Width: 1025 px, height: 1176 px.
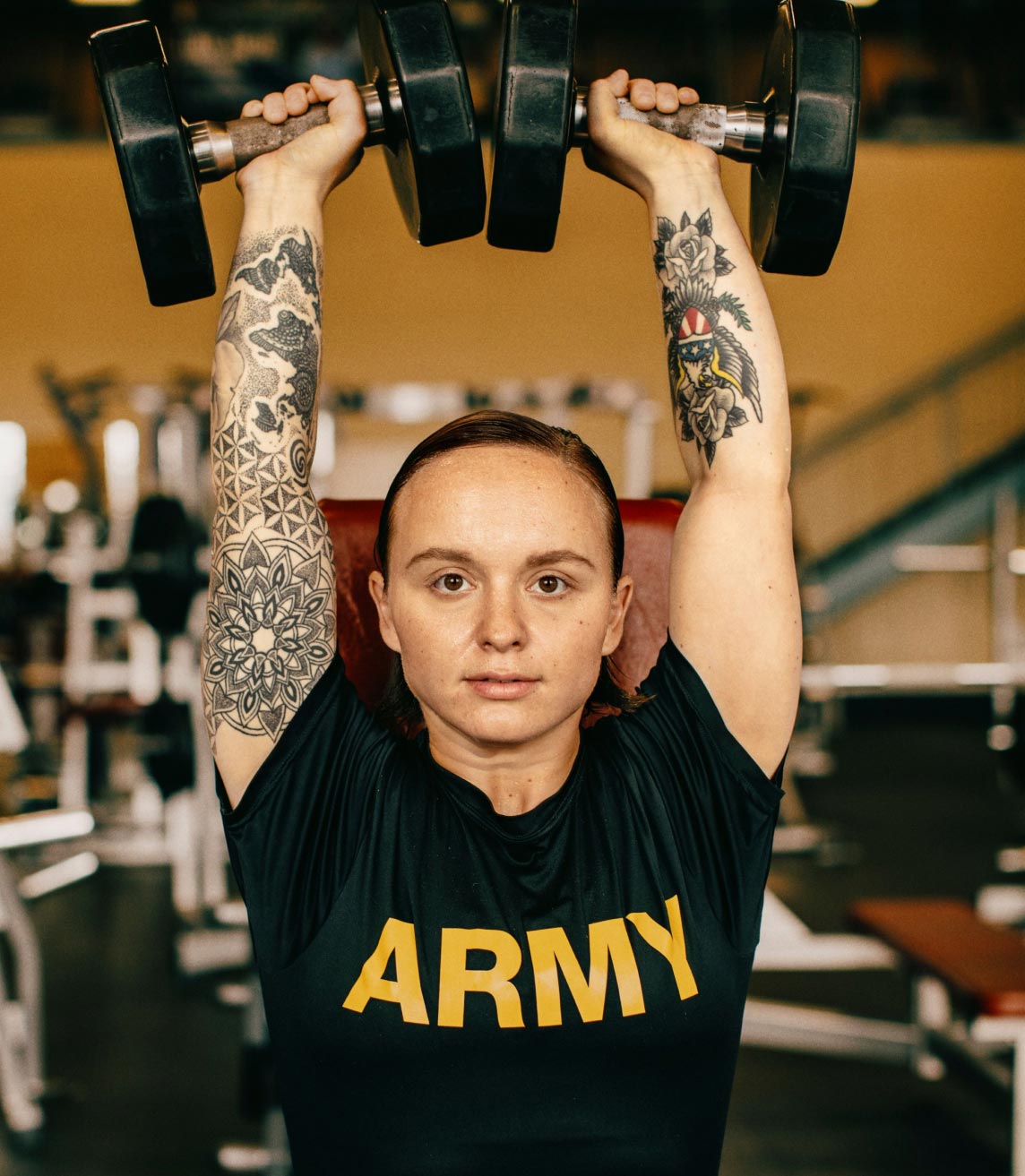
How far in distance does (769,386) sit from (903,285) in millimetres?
6722

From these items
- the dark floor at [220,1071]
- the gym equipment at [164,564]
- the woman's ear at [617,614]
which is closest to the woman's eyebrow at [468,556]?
the woman's ear at [617,614]

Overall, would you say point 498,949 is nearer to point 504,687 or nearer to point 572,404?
point 504,687

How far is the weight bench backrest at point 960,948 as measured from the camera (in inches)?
69.7

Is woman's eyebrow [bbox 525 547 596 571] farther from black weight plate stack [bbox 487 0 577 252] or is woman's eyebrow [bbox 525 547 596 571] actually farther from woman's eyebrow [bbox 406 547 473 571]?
black weight plate stack [bbox 487 0 577 252]

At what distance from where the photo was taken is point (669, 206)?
1.01 metres

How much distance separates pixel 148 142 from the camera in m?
0.92

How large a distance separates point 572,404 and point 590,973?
2.72 metres

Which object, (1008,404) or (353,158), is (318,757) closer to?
(353,158)

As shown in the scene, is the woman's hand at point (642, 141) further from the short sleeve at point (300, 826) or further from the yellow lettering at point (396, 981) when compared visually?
the yellow lettering at point (396, 981)

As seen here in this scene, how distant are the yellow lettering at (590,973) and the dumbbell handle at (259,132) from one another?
0.67 m

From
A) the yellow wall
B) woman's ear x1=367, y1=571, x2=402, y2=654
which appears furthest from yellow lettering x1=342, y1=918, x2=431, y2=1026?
the yellow wall

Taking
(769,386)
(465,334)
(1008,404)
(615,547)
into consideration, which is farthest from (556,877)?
(1008,404)

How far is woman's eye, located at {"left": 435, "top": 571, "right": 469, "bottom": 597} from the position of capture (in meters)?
0.92

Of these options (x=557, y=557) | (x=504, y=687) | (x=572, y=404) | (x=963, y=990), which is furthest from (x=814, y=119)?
(x=572, y=404)
